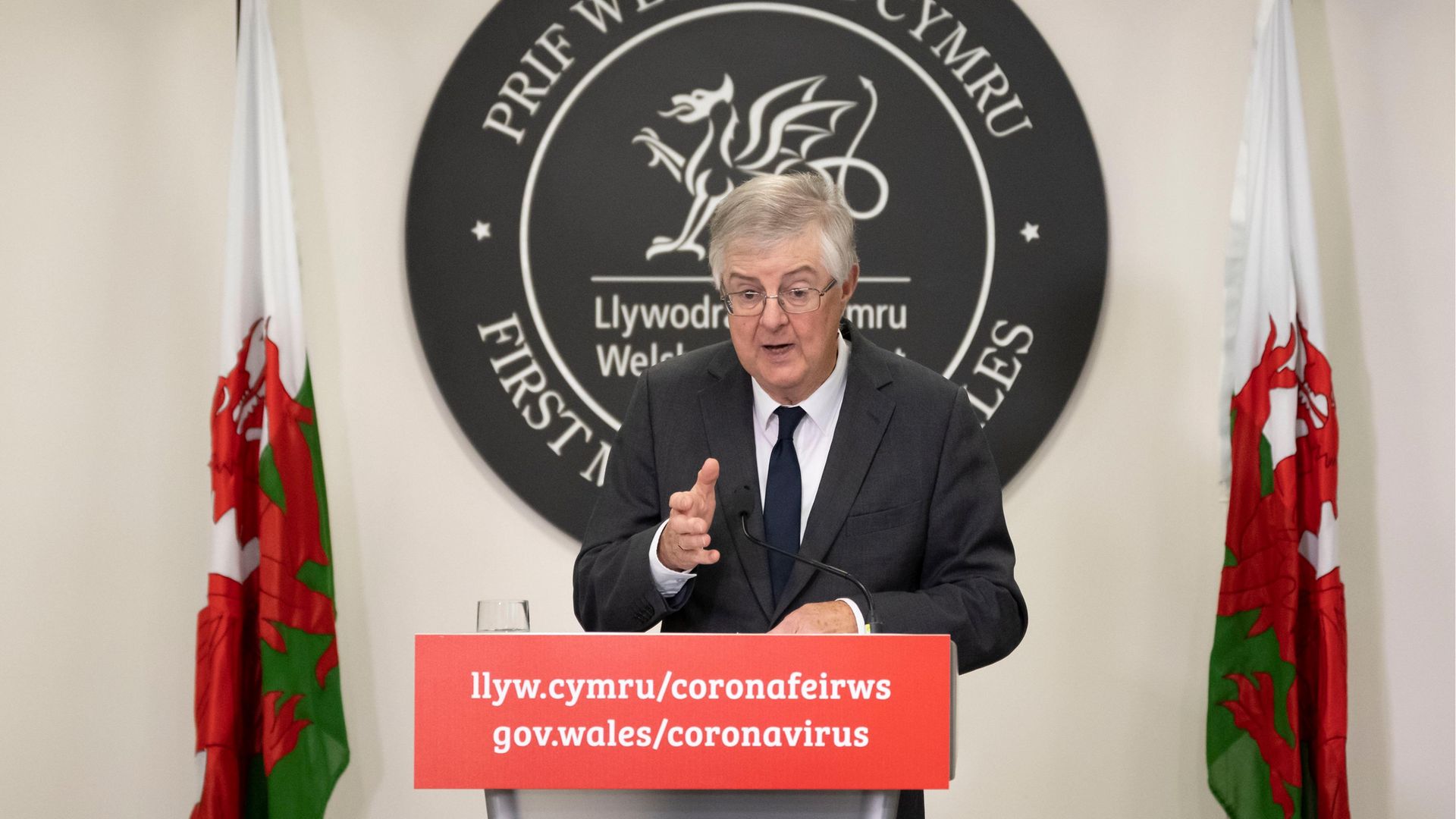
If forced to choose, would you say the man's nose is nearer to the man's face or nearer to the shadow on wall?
the man's face

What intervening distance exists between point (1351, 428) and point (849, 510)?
5.88 feet

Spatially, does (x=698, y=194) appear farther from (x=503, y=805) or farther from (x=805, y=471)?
(x=503, y=805)

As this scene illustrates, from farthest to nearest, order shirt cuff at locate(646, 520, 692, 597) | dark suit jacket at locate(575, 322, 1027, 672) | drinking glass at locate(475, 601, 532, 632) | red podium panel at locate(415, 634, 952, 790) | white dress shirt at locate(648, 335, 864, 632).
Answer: white dress shirt at locate(648, 335, 864, 632) → dark suit jacket at locate(575, 322, 1027, 672) → shirt cuff at locate(646, 520, 692, 597) → drinking glass at locate(475, 601, 532, 632) → red podium panel at locate(415, 634, 952, 790)

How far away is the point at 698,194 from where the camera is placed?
319cm

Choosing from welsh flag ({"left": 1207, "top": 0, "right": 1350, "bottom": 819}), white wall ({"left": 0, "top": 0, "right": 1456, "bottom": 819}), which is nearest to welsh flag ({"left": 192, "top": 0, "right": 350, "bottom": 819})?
white wall ({"left": 0, "top": 0, "right": 1456, "bottom": 819})

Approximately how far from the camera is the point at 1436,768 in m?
3.06

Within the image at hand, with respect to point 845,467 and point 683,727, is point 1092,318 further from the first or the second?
point 683,727

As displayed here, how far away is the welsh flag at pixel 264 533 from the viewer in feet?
9.32

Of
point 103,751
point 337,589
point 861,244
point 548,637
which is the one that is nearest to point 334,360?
point 337,589

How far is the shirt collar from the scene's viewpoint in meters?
2.03

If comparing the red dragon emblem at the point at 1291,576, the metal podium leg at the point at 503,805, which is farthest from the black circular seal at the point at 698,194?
the metal podium leg at the point at 503,805

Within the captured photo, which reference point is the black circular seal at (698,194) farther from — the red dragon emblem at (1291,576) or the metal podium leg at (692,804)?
the metal podium leg at (692,804)


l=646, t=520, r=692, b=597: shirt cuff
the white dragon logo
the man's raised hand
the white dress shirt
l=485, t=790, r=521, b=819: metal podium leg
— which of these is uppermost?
the white dragon logo

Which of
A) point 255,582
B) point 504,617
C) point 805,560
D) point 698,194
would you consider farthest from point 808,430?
point 255,582
